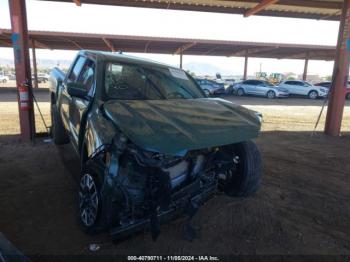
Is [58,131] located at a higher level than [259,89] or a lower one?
higher

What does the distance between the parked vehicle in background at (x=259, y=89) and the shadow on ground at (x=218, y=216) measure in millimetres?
A: 17555

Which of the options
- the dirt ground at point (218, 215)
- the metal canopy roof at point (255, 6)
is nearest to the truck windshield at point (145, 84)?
the dirt ground at point (218, 215)

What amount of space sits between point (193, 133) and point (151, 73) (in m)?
1.71

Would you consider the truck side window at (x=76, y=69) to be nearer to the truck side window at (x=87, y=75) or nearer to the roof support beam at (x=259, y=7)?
the truck side window at (x=87, y=75)

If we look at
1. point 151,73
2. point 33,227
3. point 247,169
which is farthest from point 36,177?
point 247,169

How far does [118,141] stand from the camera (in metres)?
2.57

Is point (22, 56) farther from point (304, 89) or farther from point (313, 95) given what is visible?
point (313, 95)

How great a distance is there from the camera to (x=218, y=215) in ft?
11.6

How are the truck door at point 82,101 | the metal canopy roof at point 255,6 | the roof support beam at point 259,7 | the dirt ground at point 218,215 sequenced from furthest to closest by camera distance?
1. the metal canopy roof at point 255,6
2. the roof support beam at point 259,7
3. the truck door at point 82,101
4. the dirt ground at point 218,215

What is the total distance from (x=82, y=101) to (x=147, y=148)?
1609 millimetres

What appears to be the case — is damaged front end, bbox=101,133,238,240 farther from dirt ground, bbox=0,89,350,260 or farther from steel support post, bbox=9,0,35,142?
steel support post, bbox=9,0,35,142

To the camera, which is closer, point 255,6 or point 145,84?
point 145,84

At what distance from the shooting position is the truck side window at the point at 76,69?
14.5ft

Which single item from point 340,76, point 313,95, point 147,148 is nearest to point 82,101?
point 147,148
